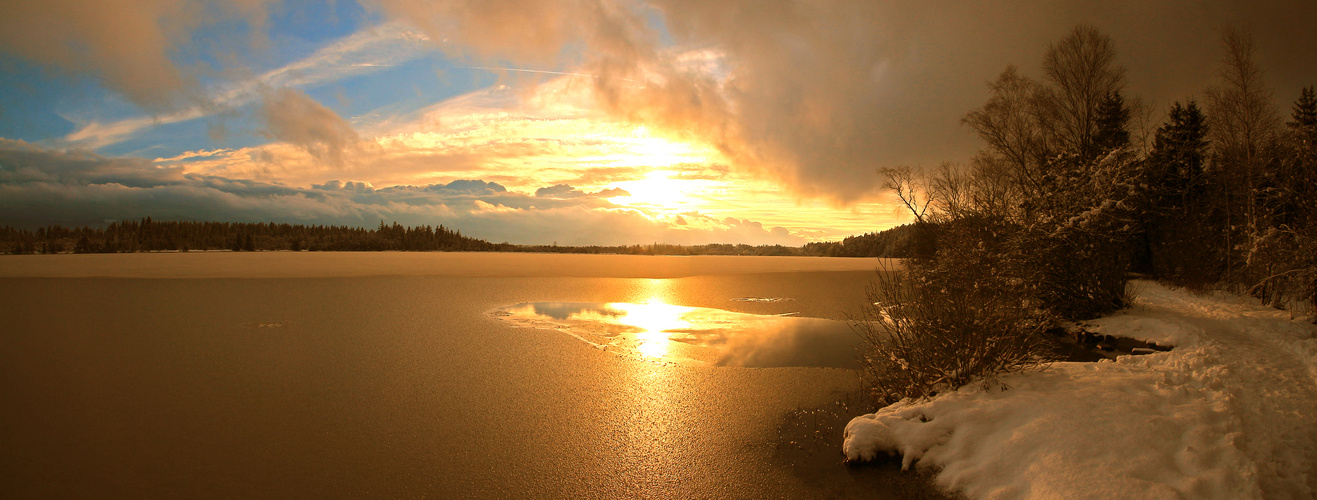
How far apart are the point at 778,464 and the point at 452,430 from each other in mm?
2966

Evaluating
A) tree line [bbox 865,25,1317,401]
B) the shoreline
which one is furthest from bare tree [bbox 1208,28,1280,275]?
the shoreline

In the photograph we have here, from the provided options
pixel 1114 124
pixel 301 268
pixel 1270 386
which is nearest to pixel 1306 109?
pixel 1114 124

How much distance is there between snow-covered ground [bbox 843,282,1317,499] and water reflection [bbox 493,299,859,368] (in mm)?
3213

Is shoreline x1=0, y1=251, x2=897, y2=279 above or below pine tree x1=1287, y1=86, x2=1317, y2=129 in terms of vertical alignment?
below

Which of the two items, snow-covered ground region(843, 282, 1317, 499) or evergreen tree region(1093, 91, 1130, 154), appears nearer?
snow-covered ground region(843, 282, 1317, 499)

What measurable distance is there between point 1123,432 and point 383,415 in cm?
626

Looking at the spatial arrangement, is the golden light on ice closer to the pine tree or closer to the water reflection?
the water reflection

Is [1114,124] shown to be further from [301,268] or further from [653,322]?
[301,268]

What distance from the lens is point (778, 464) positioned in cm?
445

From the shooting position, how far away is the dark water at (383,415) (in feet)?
13.4

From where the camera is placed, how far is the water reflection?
8.55 m

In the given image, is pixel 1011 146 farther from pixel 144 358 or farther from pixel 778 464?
pixel 144 358

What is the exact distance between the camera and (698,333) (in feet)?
35.8

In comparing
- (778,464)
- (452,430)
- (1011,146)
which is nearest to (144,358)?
(452,430)
